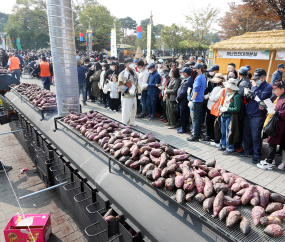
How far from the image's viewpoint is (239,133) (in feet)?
15.8

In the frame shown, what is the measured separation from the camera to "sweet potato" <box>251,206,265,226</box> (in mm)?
1623

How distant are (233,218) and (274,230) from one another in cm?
28

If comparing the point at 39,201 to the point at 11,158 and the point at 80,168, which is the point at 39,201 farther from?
the point at 11,158

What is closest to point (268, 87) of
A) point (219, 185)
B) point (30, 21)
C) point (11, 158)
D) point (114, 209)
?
point (219, 185)

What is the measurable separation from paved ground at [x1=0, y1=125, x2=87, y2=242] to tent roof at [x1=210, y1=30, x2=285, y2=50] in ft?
41.0

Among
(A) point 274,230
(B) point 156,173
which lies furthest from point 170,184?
(A) point 274,230

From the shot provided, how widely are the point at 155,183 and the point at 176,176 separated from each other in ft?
0.76

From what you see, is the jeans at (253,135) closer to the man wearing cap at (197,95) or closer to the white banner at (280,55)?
the man wearing cap at (197,95)

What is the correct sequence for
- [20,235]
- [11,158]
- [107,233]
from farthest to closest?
[11,158] → [20,235] → [107,233]

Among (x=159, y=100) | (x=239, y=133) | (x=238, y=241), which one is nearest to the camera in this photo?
(x=238, y=241)

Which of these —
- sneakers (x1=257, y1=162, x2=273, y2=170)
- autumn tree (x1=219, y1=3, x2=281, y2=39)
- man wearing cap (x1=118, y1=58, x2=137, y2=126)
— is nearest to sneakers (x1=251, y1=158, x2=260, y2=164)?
sneakers (x1=257, y1=162, x2=273, y2=170)

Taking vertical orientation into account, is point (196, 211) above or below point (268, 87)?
below

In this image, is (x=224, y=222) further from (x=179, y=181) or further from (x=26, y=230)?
(x=26, y=230)

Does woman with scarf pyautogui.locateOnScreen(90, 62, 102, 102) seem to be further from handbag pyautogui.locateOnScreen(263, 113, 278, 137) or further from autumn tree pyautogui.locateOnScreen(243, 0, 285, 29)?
autumn tree pyautogui.locateOnScreen(243, 0, 285, 29)
